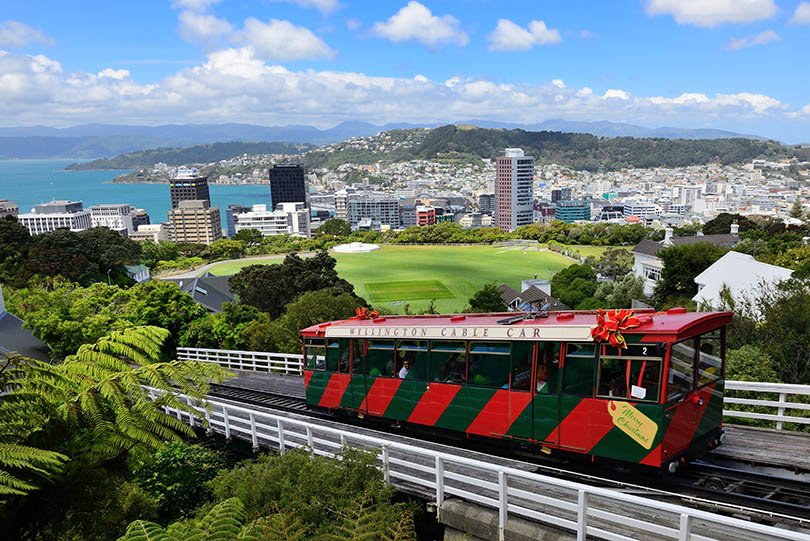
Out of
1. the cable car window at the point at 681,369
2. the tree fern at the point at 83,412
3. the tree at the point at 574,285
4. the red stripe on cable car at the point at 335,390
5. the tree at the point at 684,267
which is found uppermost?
the tree fern at the point at 83,412

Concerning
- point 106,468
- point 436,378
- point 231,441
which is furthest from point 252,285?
point 106,468

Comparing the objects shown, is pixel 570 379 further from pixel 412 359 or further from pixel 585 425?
pixel 412 359

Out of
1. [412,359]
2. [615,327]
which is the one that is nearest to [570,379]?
[615,327]

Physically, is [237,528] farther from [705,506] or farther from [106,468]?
[705,506]

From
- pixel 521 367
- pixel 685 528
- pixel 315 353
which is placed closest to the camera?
pixel 685 528

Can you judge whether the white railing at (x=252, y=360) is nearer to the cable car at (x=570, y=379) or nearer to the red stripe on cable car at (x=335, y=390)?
the red stripe on cable car at (x=335, y=390)

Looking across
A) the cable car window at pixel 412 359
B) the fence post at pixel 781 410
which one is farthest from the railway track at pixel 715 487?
the fence post at pixel 781 410
